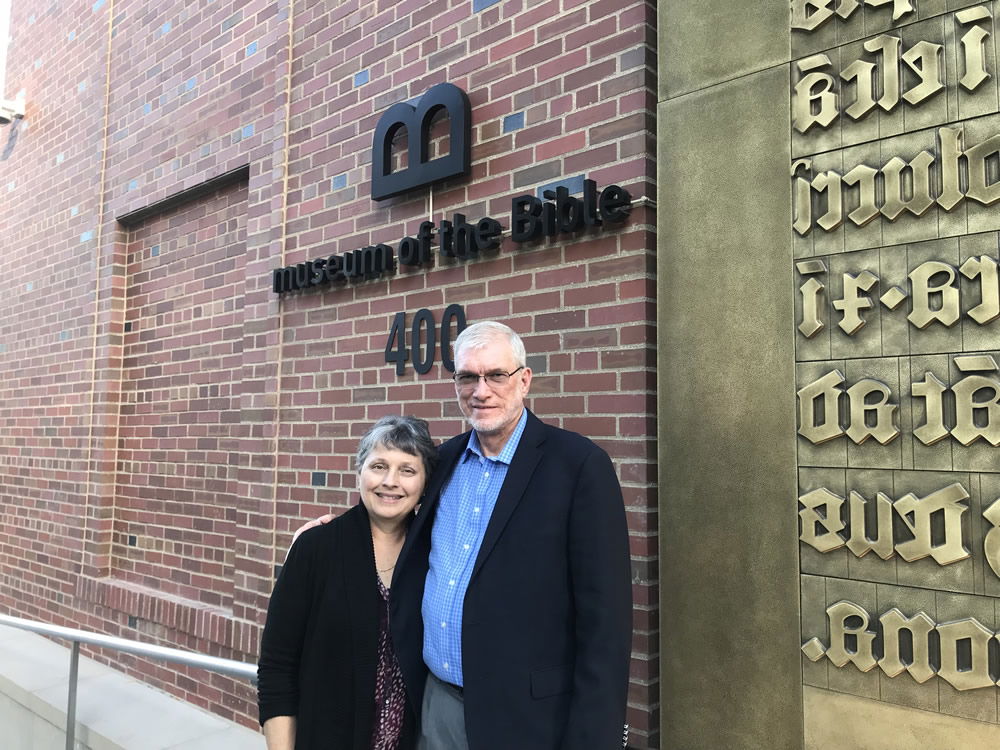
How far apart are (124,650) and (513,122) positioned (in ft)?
9.02

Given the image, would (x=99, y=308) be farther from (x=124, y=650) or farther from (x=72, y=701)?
(x=124, y=650)

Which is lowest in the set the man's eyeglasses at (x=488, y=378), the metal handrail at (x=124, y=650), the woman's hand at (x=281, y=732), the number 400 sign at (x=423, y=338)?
the metal handrail at (x=124, y=650)

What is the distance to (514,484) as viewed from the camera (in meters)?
1.85

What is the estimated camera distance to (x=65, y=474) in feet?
→ 18.5

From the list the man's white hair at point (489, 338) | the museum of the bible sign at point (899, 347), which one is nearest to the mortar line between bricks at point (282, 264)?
the man's white hair at point (489, 338)

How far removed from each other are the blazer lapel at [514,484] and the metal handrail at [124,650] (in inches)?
42.1

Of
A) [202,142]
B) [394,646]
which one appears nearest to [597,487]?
[394,646]

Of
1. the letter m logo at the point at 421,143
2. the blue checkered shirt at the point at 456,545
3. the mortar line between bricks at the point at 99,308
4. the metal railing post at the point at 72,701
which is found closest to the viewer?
the blue checkered shirt at the point at 456,545

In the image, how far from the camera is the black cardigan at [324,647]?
1.88 m

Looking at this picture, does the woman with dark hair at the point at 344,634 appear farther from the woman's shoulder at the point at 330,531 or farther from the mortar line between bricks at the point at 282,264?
the mortar line between bricks at the point at 282,264

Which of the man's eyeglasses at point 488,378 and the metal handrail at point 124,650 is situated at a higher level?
the man's eyeglasses at point 488,378

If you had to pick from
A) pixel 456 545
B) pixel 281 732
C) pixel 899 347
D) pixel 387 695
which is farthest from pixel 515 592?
pixel 899 347

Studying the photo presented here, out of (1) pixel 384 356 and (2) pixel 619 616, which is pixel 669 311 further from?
(1) pixel 384 356

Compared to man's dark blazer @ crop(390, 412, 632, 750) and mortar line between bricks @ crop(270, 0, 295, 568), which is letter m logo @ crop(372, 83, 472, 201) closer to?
mortar line between bricks @ crop(270, 0, 295, 568)
